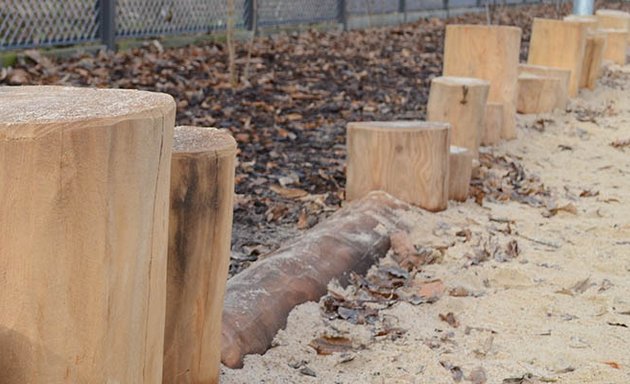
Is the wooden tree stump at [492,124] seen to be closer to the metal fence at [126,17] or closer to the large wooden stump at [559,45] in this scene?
the large wooden stump at [559,45]

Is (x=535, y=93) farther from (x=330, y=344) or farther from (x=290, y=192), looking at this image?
(x=330, y=344)

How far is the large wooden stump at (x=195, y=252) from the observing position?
2400 millimetres

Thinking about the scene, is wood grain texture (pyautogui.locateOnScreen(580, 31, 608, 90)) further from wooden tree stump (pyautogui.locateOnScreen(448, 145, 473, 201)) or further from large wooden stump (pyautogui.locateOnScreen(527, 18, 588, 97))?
wooden tree stump (pyautogui.locateOnScreen(448, 145, 473, 201))

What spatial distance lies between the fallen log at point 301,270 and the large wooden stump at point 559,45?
158 inches

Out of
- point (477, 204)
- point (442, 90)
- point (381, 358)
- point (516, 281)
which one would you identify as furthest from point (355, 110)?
point (381, 358)

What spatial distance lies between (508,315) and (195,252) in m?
1.39

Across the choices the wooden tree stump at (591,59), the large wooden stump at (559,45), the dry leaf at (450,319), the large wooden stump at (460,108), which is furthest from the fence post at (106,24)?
the dry leaf at (450,319)

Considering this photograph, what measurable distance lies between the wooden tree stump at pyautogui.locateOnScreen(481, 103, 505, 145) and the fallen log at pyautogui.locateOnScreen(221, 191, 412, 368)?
69.8 inches

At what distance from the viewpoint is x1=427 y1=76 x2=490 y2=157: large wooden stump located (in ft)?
17.5

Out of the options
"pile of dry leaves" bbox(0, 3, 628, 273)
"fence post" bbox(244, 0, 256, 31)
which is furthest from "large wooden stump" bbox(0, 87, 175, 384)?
"fence post" bbox(244, 0, 256, 31)

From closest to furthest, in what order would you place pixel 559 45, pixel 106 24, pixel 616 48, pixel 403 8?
1. pixel 559 45
2. pixel 106 24
3. pixel 616 48
4. pixel 403 8

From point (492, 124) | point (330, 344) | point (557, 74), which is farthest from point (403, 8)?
point (330, 344)

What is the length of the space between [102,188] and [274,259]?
161cm

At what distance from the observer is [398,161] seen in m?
4.47
